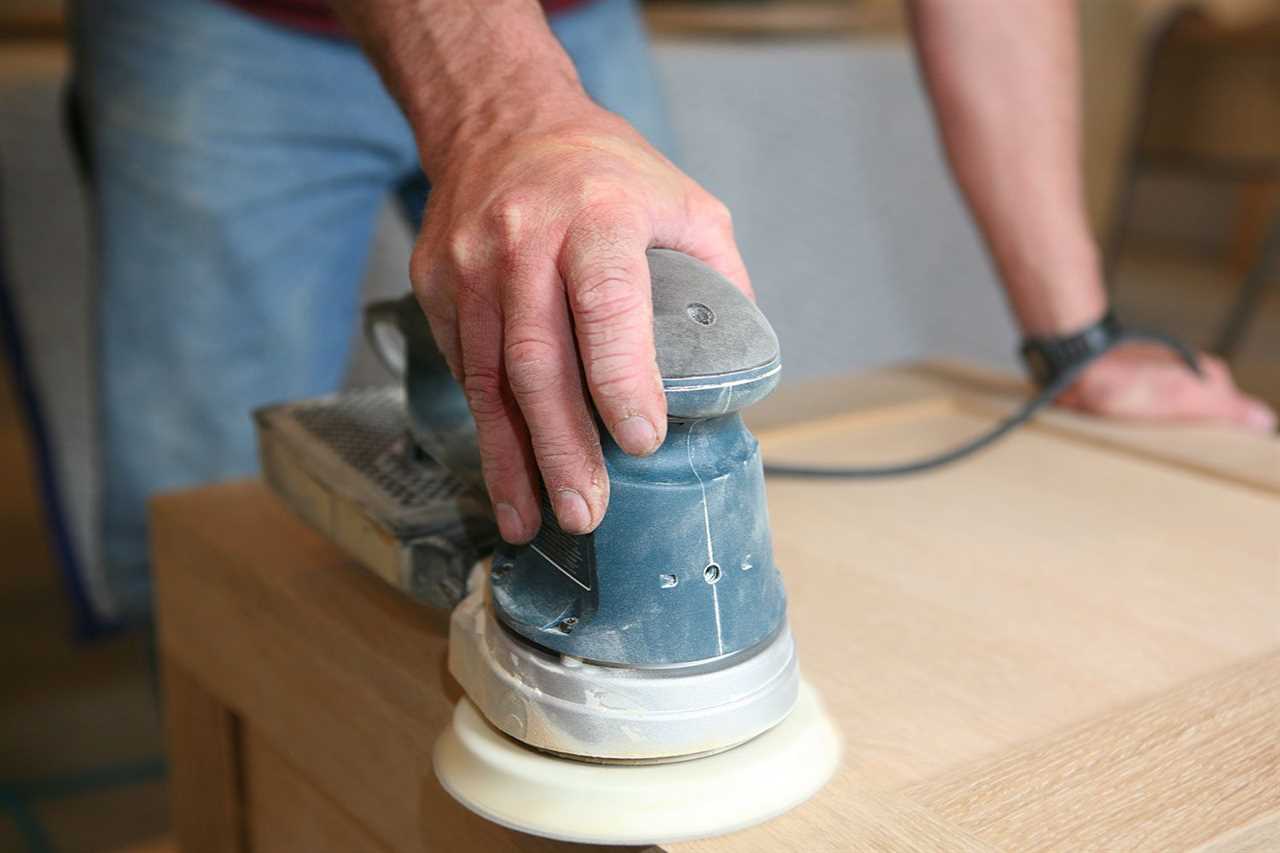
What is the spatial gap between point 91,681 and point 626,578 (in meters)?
1.30

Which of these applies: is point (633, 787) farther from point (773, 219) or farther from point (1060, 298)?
point (773, 219)

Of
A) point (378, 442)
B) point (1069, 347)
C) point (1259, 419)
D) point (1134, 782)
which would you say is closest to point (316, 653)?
point (378, 442)

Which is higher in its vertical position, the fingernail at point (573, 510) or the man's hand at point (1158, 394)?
the fingernail at point (573, 510)

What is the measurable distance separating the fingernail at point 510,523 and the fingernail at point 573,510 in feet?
0.15

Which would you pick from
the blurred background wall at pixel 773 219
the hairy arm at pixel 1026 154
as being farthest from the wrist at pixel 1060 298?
the blurred background wall at pixel 773 219

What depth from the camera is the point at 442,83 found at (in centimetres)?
50

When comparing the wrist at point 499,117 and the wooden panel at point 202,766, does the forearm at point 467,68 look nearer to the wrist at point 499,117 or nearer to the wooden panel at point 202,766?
the wrist at point 499,117

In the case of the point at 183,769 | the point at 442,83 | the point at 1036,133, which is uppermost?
the point at 442,83

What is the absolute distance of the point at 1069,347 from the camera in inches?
34.9

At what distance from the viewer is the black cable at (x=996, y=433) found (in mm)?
745

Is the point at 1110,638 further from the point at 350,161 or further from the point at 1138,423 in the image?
the point at 350,161

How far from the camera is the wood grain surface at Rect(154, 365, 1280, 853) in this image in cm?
41

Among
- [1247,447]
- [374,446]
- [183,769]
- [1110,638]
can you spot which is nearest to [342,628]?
[374,446]

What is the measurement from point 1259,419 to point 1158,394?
0.30 feet
